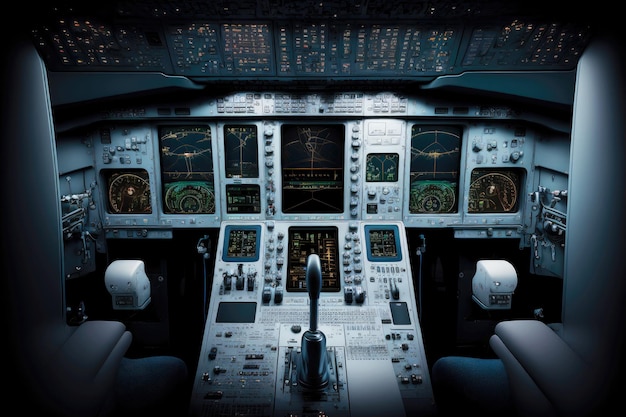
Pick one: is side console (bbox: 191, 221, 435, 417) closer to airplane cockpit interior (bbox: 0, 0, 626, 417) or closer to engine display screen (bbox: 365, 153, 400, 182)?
airplane cockpit interior (bbox: 0, 0, 626, 417)

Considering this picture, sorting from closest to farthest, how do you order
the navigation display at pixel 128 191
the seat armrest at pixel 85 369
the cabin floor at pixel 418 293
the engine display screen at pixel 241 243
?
the seat armrest at pixel 85 369
the engine display screen at pixel 241 243
the navigation display at pixel 128 191
the cabin floor at pixel 418 293

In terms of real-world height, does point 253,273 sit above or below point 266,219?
below

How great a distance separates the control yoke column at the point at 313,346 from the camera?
243cm

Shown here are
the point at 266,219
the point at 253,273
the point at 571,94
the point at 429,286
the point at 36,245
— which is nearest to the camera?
the point at 36,245

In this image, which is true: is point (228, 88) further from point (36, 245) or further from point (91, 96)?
point (36, 245)

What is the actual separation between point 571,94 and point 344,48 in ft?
5.73

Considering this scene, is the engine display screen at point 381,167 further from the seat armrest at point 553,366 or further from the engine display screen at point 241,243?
the seat armrest at point 553,366

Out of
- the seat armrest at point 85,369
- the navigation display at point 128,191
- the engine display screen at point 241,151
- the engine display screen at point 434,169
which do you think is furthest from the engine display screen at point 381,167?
the seat armrest at point 85,369

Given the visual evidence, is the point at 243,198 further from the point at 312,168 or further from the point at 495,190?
the point at 495,190

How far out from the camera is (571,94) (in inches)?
129

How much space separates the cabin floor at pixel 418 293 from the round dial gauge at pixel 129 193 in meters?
0.42

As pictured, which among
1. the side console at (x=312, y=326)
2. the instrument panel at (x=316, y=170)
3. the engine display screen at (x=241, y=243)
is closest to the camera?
the side console at (x=312, y=326)

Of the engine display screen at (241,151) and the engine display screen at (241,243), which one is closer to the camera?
the engine display screen at (241,243)

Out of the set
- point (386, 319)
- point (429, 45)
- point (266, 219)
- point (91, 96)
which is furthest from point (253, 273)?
point (429, 45)
